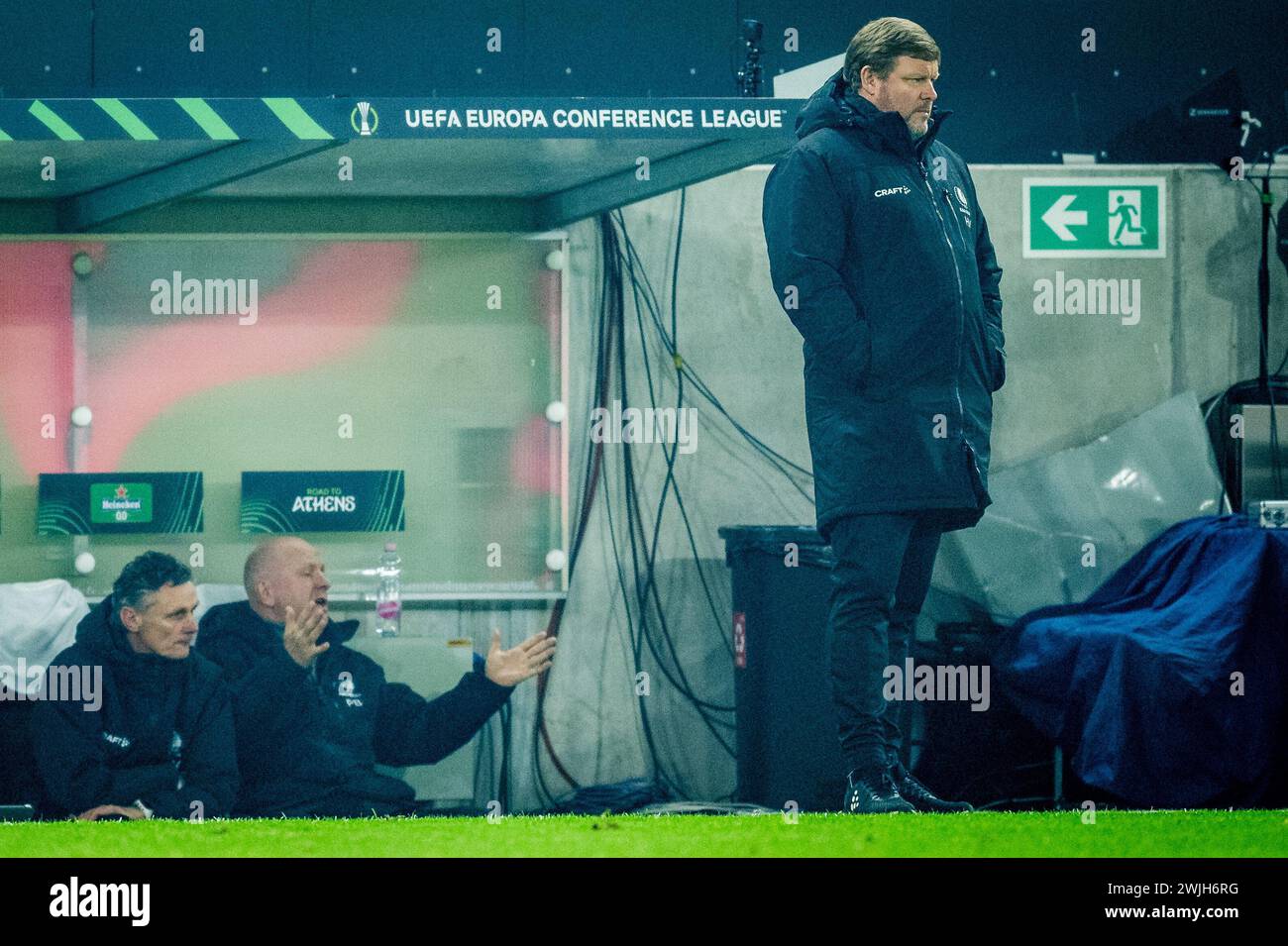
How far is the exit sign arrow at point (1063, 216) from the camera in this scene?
6.48m

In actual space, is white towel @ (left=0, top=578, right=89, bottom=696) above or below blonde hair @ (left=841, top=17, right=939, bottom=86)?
Answer: below

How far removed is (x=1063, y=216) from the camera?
6492 mm

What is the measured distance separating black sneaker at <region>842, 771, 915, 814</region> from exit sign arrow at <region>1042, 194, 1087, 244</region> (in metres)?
3.44

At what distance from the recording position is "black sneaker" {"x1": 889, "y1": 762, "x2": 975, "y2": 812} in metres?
3.75

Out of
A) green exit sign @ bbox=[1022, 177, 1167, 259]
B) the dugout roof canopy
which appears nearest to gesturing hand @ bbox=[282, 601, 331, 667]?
the dugout roof canopy

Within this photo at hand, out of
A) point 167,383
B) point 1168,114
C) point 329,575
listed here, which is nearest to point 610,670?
point 329,575

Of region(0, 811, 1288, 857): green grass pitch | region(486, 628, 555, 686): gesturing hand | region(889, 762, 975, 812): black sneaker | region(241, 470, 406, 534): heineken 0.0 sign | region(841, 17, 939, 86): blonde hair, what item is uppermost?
region(841, 17, 939, 86): blonde hair

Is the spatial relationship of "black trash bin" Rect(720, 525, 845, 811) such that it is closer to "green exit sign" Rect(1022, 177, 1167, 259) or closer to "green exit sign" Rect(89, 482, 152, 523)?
"green exit sign" Rect(1022, 177, 1167, 259)

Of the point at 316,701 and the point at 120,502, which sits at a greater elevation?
the point at 120,502

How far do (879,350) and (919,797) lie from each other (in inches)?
41.5

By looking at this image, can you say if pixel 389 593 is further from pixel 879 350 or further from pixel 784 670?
pixel 879 350

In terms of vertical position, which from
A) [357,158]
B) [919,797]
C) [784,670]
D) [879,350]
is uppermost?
[357,158]

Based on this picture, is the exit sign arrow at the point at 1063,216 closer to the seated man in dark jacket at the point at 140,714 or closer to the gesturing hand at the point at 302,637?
the gesturing hand at the point at 302,637

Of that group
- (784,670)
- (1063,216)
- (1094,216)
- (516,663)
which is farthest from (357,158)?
(1094,216)
